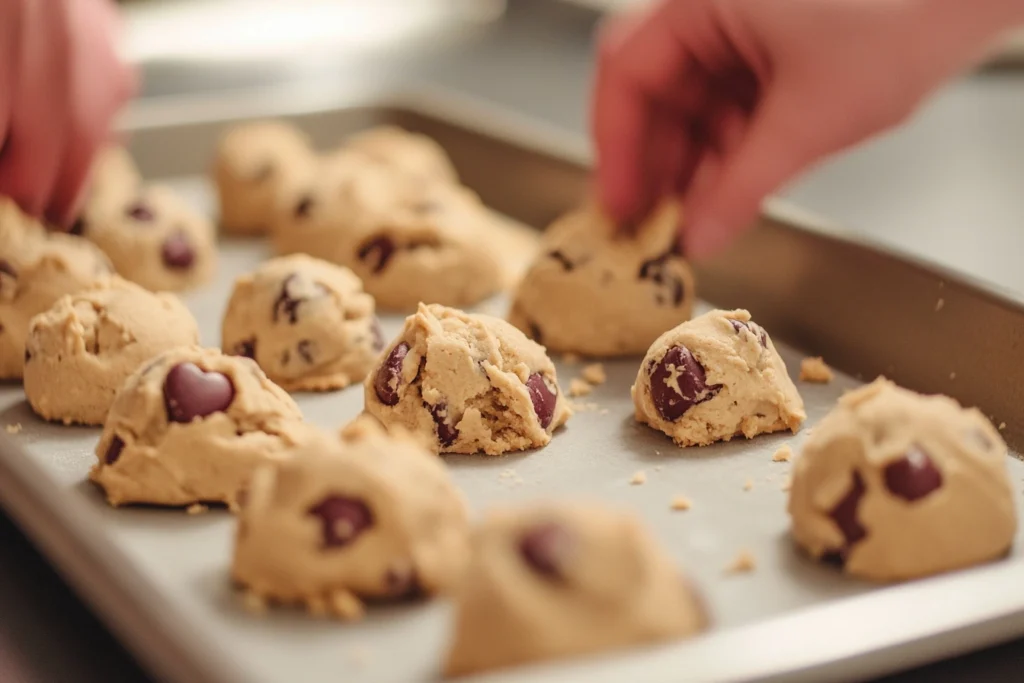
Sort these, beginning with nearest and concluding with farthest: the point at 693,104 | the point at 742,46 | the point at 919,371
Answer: the point at 919,371, the point at 742,46, the point at 693,104

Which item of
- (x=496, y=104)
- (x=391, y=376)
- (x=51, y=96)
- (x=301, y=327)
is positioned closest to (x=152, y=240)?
(x=51, y=96)

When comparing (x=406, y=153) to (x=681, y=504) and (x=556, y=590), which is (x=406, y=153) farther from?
(x=556, y=590)

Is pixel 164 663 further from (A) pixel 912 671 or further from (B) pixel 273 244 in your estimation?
(B) pixel 273 244

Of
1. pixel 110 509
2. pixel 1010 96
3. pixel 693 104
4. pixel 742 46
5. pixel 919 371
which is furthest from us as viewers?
pixel 1010 96

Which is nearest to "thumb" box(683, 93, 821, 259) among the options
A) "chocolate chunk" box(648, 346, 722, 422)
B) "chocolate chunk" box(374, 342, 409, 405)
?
"chocolate chunk" box(648, 346, 722, 422)

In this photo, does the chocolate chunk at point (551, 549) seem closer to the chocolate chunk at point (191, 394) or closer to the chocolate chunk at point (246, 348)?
the chocolate chunk at point (191, 394)

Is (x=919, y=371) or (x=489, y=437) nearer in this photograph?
(x=489, y=437)

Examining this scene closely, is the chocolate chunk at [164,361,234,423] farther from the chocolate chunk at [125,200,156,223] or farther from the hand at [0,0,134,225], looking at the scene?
the chocolate chunk at [125,200,156,223]

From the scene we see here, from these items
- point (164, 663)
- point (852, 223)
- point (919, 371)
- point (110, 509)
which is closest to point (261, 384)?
point (110, 509)

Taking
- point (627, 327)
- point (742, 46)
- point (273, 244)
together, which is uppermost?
point (742, 46)
